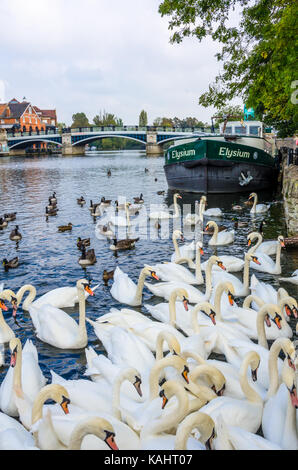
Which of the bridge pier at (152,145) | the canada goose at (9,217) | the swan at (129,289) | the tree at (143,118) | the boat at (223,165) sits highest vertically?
the tree at (143,118)

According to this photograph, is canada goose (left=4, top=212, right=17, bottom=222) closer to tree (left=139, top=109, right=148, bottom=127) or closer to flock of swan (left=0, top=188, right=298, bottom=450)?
flock of swan (left=0, top=188, right=298, bottom=450)

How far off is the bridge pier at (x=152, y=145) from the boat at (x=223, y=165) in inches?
2274

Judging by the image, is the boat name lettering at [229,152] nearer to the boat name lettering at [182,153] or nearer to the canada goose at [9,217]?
the boat name lettering at [182,153]

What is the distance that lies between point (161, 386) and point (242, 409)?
0.96m

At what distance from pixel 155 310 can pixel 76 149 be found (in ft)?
285

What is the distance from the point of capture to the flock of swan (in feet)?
13.7

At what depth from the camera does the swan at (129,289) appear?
8516mm

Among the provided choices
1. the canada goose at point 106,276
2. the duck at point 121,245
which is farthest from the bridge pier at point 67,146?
the canada goose at point 106,276

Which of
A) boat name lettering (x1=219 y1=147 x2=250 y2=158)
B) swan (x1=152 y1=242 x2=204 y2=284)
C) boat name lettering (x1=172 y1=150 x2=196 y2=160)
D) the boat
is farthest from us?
boat name lettering (x1=172 y1=150 x2=196 y2=160)

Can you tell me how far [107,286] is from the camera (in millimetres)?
10023

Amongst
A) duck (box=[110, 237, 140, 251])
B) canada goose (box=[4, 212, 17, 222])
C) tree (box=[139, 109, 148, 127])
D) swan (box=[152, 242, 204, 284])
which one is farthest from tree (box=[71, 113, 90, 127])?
swan (box=[152, 242, 204, 284])

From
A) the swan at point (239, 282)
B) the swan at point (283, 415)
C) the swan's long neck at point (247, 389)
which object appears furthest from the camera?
the swan at point (239, 282)

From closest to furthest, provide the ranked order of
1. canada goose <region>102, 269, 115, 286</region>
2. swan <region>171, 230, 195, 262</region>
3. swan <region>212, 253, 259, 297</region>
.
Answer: swan <region>212, 253, 259, 297</region> → canada goose <region>102, 269, 115, 286</region> → swan <region>171, 230, 195, 262</region>

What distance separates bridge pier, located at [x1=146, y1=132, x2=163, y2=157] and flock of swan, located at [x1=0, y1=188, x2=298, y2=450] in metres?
75.7
